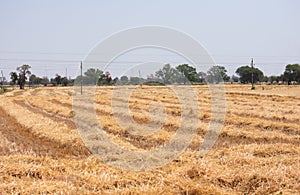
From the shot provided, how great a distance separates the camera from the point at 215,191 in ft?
21.7

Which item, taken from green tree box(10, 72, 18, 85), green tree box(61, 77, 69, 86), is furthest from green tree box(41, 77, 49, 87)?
green tree box(10, 72, 18, 85)

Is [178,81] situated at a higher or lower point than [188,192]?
higher

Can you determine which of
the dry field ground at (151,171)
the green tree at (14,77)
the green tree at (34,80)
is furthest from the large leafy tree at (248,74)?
the dry field ground at (151,171)

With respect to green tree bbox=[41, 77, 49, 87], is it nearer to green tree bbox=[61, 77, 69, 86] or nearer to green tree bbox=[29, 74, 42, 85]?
green tree bbox=[29, 74, 42, 85]

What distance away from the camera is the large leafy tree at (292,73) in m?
103

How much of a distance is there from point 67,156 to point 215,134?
6357mm

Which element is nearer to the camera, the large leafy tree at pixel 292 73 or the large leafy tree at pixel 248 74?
the large leafy tree at pixel 292 73

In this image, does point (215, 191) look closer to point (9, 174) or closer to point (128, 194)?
point (128, 194)

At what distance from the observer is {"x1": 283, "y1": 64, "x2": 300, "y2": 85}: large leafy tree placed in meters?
103

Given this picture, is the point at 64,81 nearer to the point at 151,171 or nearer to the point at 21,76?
the point at 21,76

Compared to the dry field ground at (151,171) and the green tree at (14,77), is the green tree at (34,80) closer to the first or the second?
the green tree at (14,77)

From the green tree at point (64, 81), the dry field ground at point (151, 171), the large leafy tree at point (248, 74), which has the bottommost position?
the dry field ground at point (151, 171)

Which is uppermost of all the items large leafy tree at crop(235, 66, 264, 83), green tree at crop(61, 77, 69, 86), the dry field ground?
large leafy tree at crop(235, 66, 264, 83)

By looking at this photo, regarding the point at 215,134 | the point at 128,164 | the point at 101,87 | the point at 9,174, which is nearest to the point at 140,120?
the point at 215,134
